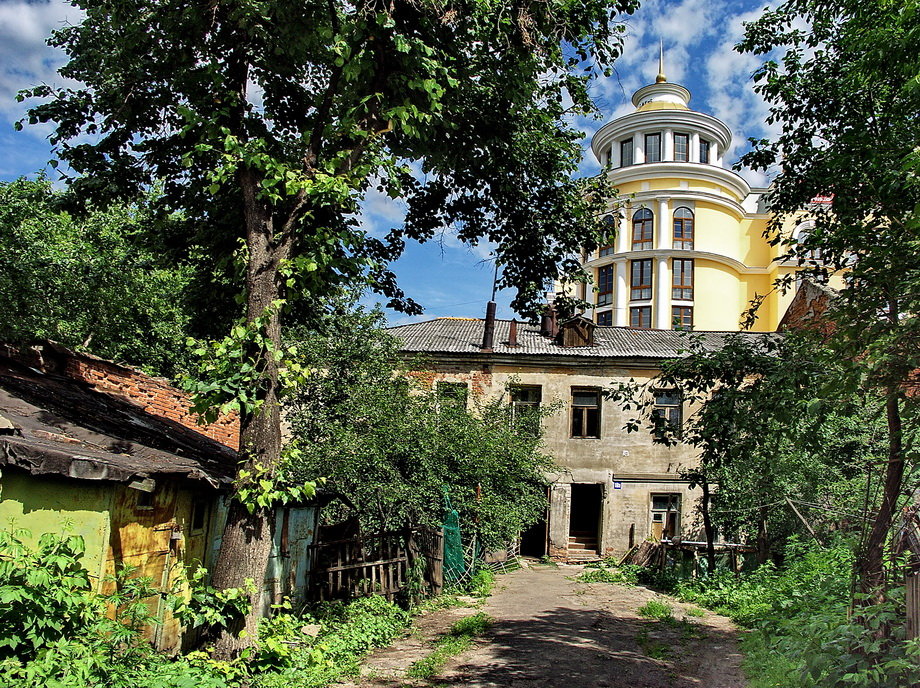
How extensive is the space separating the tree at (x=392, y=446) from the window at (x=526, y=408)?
1.29m

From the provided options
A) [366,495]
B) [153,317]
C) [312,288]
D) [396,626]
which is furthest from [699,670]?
[153,317]

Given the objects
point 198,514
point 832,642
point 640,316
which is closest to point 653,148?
point 640,316

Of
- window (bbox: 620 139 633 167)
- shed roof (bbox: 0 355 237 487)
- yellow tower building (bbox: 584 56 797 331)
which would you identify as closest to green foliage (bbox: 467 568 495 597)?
shed roof (bbox: 0 355 237 487)

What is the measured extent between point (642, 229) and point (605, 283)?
3.67m

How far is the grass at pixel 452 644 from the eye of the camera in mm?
8945

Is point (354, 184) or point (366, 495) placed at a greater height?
point (354, 184)

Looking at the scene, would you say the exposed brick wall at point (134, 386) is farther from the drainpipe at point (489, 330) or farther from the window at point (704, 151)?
the window at point (704, 151)

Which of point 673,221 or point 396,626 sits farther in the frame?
point 673,221

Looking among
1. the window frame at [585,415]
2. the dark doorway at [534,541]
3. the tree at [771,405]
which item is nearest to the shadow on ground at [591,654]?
the tree at [771,405]

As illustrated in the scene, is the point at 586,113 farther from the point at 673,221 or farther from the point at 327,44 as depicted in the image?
the point at 673,221

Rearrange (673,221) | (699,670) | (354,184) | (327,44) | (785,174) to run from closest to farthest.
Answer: (354,184), (327,44), (699,670), (785,174), (673,221)

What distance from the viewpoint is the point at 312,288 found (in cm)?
813

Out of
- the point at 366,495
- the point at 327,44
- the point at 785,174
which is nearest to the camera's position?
the point at 327,44

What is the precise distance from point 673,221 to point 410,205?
3097 centimetres
